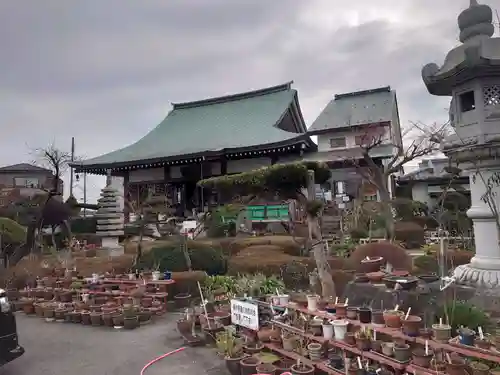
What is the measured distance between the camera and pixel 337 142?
91.5ft

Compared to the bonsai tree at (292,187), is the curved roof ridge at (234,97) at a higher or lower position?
higher

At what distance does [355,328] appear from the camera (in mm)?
4906

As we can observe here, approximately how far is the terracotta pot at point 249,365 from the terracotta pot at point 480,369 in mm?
2307

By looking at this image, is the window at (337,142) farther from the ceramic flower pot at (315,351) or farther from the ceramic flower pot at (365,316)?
the ceramic flower pot at (315,351)

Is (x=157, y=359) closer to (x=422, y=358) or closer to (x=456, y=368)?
(x=422, y=358)

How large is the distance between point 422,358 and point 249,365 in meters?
1.98

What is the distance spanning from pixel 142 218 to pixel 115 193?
3717 millimetres

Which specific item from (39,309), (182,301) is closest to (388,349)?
(182,301)

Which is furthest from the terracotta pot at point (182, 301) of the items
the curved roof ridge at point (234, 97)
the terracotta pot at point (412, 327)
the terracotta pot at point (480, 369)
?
the curved roof ridge at point (234, 97)

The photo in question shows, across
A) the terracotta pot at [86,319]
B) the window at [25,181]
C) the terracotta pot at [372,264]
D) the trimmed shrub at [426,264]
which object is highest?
the window at [25,181]

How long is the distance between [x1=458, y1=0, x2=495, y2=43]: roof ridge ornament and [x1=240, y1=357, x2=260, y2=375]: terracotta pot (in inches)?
263

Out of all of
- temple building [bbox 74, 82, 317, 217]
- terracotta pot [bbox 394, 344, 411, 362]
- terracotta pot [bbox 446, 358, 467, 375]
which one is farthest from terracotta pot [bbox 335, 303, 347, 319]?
temple building [bbox 74, 82, 317, 217]

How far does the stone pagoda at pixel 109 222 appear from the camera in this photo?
15.8 meters

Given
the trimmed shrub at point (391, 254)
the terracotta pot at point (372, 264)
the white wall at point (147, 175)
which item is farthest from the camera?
the white wall at point (147, 175)
